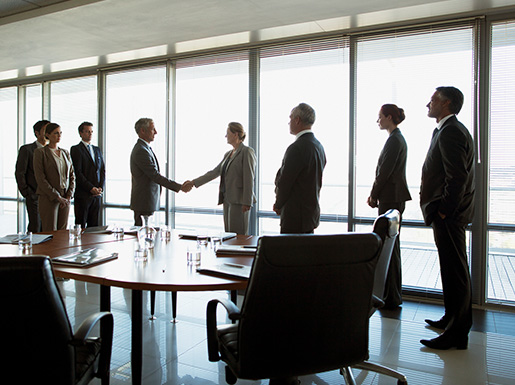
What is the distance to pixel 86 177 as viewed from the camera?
226 inches

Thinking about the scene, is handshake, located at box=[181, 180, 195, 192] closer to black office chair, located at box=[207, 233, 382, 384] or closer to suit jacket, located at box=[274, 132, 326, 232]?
suit jacket, located at box=[274, 132, 326, 232]

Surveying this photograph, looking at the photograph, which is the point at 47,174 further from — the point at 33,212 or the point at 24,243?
the point at 24,243

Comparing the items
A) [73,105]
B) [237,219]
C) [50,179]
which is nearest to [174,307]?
[237,219]

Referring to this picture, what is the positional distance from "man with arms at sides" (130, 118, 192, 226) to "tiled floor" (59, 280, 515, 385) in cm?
A: 112

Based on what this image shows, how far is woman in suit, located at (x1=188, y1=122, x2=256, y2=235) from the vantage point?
14.8 ft

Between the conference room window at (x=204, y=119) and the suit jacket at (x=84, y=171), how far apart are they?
108 cm

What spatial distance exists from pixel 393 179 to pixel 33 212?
529 cm

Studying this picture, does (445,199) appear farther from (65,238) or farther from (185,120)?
(185,120)

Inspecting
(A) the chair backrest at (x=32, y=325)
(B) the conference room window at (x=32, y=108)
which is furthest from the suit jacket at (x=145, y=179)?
(B) the conference room window at (x=32, y=108)

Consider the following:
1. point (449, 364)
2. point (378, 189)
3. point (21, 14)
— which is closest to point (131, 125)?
point (21, 14)

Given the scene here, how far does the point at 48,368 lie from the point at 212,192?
172 inches

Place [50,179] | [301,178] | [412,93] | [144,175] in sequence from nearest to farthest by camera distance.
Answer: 1. [301,178]
2. [412,93]
3. [144,175]
4. [50,179]

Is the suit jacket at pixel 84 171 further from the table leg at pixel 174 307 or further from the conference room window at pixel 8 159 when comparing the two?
the conference room window at pixel 8 159

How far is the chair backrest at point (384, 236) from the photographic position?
205 centimetres
